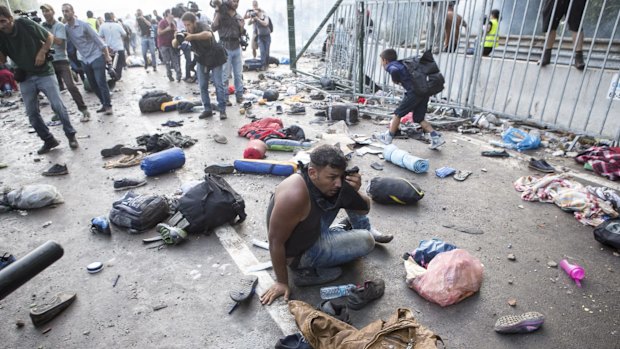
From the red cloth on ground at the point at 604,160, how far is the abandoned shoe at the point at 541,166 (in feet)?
1.75

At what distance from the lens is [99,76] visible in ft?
26.2

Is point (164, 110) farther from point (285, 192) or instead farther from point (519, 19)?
point (519, 19)

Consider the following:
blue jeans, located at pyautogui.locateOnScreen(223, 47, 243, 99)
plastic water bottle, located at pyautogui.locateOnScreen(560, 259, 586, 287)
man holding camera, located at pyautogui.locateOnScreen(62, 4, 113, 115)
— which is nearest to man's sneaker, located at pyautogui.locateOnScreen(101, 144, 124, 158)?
man holding camera, located at pyautogui.locateOnScreen(62, 4, 113, 115)

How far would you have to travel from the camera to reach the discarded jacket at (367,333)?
2.00m

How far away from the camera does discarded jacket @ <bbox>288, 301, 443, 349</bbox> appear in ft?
6.56

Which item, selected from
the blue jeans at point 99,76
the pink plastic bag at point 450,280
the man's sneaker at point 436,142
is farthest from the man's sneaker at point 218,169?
the blue jeans at point 99,76

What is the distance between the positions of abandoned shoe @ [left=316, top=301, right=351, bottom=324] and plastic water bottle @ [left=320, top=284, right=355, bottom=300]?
0.16 meters

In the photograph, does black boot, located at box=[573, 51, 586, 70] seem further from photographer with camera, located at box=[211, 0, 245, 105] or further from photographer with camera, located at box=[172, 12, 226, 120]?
photographer with camera, located at box=[211, 0, 245, 105]

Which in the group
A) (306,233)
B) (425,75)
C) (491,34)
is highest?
(491,34)

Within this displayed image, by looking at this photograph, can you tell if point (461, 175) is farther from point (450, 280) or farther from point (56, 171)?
point (56, 171)

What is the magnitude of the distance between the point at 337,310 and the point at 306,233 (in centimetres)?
62

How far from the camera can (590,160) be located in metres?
5.04

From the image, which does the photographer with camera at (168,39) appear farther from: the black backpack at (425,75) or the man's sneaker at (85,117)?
the black backpack at (425,75)

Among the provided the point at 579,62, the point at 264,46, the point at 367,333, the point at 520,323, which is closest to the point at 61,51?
the point at 264,46
